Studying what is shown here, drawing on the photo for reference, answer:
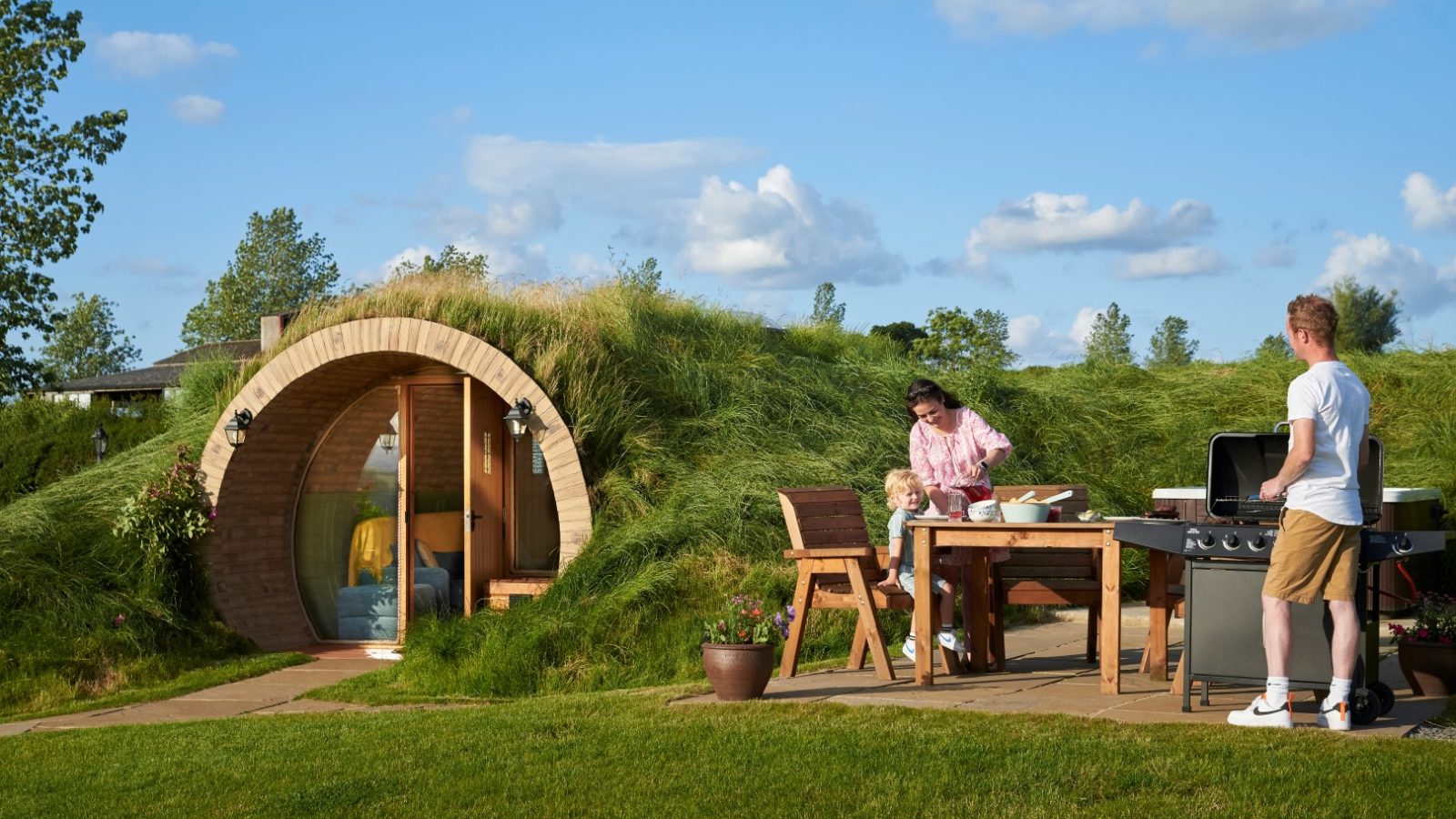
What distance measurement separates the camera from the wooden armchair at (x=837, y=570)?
6.97 metres

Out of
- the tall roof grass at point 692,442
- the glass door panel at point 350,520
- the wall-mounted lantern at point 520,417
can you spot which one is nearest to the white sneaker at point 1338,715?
the tall roof grass at point 692,442

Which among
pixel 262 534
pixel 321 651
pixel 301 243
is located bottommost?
pixel 321 651

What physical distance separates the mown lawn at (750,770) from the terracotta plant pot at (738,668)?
124 millimetres

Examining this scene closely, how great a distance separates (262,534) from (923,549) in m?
7.45

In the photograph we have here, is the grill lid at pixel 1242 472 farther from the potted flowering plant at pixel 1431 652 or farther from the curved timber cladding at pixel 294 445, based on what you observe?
the curved timber cladding at pixel 294 445

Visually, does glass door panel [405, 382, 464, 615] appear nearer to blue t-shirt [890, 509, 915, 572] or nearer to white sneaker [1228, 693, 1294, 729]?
blue t-shirt [890, 509, 915, 572]

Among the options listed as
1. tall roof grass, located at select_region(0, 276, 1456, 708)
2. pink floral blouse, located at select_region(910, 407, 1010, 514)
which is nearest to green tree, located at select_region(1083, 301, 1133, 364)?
tall roof grass, located at select_region(0, 276, 1456, 708)

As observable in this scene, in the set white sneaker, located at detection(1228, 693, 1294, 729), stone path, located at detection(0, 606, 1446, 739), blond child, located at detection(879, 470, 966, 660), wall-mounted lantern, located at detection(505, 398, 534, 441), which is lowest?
stone path, located at detection(0, 606, 1446, 739)

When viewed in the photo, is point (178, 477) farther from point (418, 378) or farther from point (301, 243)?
point (301, 243)

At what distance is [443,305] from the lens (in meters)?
11.2

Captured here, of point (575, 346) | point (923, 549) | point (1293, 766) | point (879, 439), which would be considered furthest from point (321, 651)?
point (1293, 766)

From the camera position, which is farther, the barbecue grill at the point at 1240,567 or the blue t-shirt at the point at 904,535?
the blue t-shirt at the point at 904,535

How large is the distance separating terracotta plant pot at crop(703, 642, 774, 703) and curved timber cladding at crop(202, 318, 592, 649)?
4.00 metres

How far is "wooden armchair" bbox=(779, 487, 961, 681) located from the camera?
6.97 meters
